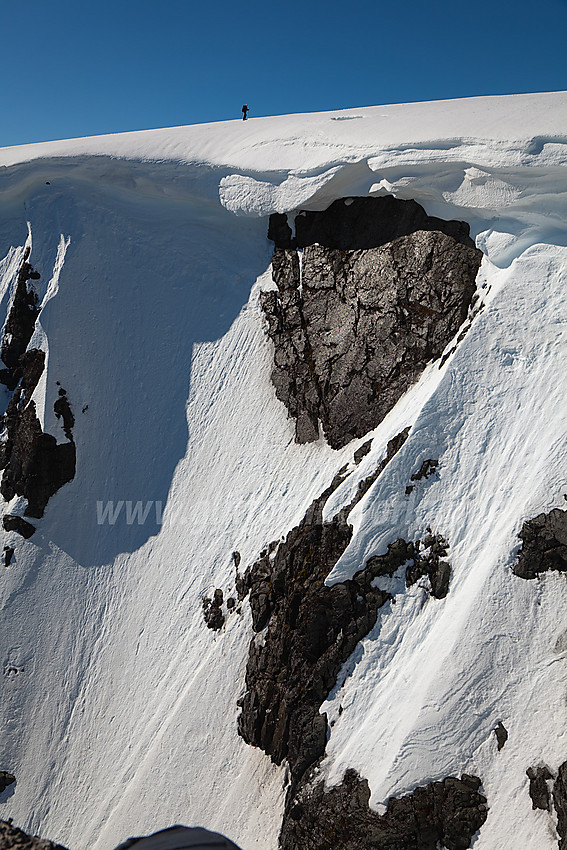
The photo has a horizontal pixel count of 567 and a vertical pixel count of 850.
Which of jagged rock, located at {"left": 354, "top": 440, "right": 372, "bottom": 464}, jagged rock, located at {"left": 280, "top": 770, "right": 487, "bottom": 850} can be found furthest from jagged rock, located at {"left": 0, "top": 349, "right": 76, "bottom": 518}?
jagged rock, located at {"left": 280, "top": 770, "right": 487, "bottom": 850}

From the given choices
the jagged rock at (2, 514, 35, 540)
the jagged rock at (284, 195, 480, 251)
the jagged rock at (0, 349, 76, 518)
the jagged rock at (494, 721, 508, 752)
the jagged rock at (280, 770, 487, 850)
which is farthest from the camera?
the jagged rock at (2, 514, 35, 540)

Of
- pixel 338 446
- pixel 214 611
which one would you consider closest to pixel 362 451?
pixel 338 446

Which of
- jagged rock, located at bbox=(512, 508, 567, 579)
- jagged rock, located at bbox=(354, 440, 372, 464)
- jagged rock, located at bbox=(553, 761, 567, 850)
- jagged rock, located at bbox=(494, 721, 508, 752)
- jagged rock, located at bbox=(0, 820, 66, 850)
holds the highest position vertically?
jagged rock, located at bbox=(354, 440, 372, 464)

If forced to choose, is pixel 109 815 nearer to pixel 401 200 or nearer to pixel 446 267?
pixel 446 267

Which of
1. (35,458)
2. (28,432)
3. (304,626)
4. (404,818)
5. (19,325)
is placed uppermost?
(19,325)

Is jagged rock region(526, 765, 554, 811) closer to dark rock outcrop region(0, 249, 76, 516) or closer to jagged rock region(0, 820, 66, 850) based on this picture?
jagged rock region(0, 820, 66, 850)

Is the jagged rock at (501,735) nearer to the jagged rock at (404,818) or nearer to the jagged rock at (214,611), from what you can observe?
the jagged rock at (404,818)

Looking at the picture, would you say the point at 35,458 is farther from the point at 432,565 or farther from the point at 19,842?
the point at 432,565
